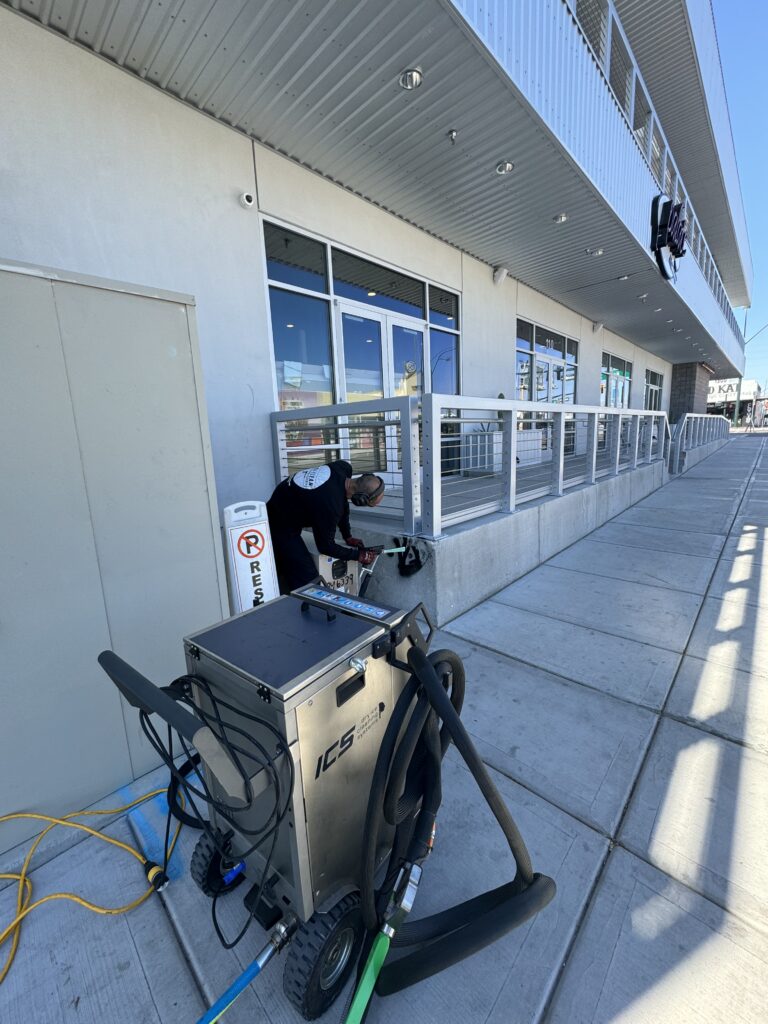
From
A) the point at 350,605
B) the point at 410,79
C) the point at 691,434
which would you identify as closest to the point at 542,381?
the point at 410,79

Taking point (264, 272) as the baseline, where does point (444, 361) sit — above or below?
below

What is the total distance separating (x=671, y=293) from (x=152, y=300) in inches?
389

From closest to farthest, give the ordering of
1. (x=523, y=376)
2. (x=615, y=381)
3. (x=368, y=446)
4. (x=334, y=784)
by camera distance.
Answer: (x=334, y=784) → (x=368, y=446) → (x=523, y=376) → (x=615, y=381)

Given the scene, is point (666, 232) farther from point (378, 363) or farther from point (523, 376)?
point (378, 363)

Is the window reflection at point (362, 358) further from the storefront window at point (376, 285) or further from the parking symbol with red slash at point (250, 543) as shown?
the parking symbol with red slash at point (250, 543)

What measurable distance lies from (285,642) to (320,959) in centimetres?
76

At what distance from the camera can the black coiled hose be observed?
1.02 metres

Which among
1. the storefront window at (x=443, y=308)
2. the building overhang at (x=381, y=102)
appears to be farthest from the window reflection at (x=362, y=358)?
the building overhang at (x=381, y=102)

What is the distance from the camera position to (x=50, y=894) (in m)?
1.44

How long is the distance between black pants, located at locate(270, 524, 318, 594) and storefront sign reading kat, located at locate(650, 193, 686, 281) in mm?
7637

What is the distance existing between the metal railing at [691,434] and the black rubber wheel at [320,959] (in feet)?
38.9

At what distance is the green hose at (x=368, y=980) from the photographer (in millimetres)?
959

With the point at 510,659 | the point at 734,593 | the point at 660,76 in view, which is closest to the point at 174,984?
the point at 510,659

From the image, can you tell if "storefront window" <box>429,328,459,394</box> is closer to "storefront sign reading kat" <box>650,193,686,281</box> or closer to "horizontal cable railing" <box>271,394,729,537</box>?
"horizontal cable railing" <box>271,394,729,537</box>
